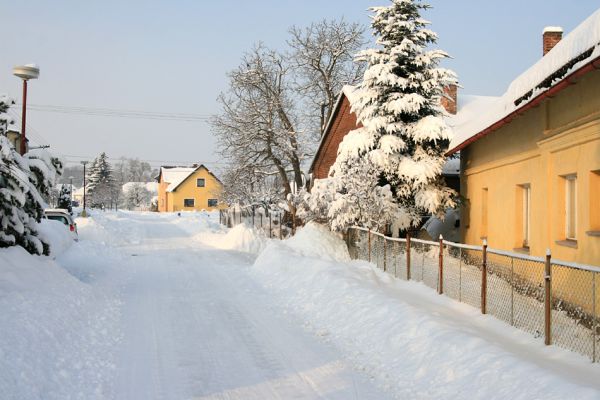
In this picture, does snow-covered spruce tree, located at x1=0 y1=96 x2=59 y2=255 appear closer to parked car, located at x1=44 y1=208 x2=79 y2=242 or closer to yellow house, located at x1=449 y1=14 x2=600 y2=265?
parked car, located at x1=44 y1=208 x2=79 y2=242

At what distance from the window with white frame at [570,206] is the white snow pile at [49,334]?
8.70m

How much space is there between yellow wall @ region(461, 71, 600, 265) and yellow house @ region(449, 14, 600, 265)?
0.02 meters

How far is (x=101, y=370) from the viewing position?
637 centimetres

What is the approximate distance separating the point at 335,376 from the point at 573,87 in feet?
24.1

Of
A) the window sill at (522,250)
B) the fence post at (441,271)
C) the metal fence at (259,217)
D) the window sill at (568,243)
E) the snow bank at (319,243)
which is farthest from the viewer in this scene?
the metal fence at (259,217)

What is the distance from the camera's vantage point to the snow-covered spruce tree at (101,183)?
283 ft

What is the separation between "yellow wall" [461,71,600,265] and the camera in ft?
30.7

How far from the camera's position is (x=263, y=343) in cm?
775

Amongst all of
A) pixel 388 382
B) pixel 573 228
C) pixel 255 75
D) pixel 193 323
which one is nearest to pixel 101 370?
pixel 193 323

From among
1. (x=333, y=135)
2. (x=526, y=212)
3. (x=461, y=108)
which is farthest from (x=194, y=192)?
(x=526, y=212)

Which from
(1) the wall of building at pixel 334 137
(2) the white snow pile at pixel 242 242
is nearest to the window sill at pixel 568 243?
(2) the white snow pile at pixel 242 242

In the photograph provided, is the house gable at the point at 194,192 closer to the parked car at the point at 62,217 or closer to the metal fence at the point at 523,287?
the parked car at the point at 62,217

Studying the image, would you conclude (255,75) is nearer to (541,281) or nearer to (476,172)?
(476,172)

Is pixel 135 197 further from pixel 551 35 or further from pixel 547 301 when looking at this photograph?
pixel 547 301
